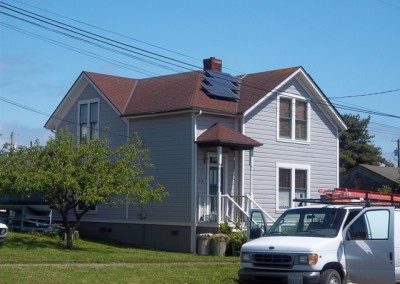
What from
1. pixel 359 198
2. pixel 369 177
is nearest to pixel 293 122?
pixel 359 198

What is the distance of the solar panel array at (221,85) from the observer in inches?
1092

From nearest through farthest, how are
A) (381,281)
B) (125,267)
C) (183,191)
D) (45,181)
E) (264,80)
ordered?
1. (381,281)
2. (125,267)
3. (45,181)
4. (183,191)
5. (264,80)

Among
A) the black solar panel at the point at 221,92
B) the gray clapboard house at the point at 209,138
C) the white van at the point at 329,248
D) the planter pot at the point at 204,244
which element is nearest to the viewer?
the white van at the point at 329,248

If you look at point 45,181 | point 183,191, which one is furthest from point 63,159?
point 183,191

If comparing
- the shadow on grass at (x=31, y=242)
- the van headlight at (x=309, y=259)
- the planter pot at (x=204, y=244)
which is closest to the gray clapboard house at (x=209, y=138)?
the planter pot at (x=204, y=244)

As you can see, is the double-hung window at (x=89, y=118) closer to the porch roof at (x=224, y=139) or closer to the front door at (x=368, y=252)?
the porch roof at (x=224, y=139)

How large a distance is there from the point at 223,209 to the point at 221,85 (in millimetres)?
5142

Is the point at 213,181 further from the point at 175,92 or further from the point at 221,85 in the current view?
the point at 221,85

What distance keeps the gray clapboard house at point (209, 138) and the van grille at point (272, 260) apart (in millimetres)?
10719

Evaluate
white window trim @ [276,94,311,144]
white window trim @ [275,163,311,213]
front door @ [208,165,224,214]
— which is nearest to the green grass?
front door @ [208,165,224,214]

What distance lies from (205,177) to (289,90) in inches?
216

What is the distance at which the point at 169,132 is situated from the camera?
27.2 meters

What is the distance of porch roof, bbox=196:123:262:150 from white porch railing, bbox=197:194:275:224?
5.94ft

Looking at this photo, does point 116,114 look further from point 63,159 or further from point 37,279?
point 37,279
